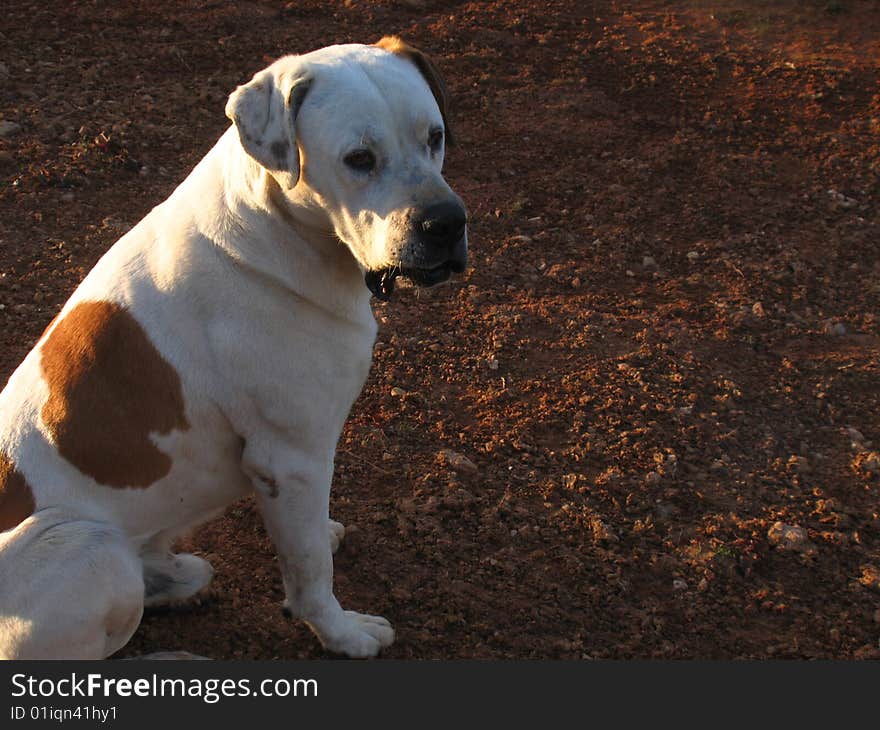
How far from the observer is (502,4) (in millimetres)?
8719

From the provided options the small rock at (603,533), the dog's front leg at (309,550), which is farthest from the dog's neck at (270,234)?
the small rock at (603,533)

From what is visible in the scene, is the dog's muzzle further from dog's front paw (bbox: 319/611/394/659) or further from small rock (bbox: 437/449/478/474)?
small rock (bbox: 437/449/478/474)

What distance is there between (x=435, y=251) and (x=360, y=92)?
0.52 m

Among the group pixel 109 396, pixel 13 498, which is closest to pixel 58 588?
pixel 13 498

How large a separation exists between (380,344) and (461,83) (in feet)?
10.6

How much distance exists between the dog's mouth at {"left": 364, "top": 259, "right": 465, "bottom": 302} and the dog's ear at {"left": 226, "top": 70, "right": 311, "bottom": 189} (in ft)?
1.27

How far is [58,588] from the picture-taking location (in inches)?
114

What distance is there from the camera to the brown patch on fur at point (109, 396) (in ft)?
9.92

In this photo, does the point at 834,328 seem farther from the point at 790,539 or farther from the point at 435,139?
the point at 435,139

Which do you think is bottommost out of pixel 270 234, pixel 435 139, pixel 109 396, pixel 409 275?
pixel 109 396

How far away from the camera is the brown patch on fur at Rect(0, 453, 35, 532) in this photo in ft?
9.81

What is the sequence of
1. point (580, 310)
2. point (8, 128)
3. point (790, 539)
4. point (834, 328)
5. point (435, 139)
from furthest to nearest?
point (8, 128)
point (580, 310)
point (834, 328)
point (790, 539)
point (435, 139)

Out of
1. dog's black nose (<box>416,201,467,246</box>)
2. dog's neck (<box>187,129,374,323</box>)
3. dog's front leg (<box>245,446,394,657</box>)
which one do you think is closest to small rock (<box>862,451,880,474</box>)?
dog's front leg (<box>245,446,394,657</box>)

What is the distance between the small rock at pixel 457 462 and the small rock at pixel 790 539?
4.25 ft
